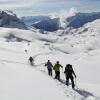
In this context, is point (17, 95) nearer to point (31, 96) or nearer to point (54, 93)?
point (31, 96)

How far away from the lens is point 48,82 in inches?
874

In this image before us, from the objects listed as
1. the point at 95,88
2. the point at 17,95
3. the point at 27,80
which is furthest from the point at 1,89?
the point at 95,88

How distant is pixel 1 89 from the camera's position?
699 inches

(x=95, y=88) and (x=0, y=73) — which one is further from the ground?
(x=0, y=73)

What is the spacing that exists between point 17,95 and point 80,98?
4.11 metres

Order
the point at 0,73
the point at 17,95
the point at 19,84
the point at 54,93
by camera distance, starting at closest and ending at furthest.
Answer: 1. the point at 17,95
2. the point at 54,93
3. the point at 19,84
4. the point at 0,73

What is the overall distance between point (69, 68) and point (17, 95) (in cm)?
641

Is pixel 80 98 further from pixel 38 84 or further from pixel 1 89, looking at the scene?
pixel 1 89

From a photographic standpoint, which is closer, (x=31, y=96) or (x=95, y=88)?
(x=31, y=96)

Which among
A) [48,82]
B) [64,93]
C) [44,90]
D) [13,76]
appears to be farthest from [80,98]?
[13,76]

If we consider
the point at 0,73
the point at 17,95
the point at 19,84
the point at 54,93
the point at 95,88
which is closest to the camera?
the point at 17,95

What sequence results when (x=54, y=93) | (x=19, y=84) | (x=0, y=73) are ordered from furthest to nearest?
(x=0, y=73) → (x=19, y=84) → (x=54, y=93)

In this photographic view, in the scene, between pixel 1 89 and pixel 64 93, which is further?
pixel 64 93

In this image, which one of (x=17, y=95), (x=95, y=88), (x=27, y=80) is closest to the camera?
(x=17, y=95)
